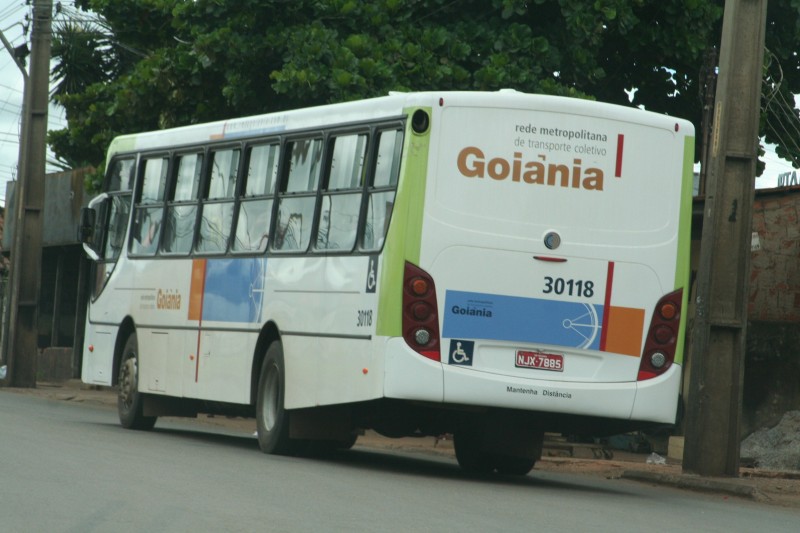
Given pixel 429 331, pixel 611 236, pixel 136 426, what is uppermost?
pixel 611 236

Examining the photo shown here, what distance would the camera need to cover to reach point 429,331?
40.1 feet

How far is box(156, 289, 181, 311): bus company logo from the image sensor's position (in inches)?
650

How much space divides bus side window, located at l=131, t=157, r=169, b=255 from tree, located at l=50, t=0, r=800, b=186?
248 centimetres

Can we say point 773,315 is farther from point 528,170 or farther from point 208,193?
point 528,170

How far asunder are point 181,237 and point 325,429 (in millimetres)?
3652

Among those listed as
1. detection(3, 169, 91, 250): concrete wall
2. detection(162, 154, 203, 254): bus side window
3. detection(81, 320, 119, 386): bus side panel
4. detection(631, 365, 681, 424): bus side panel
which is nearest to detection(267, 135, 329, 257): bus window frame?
detection(162, 154, 203, 254): bus side window

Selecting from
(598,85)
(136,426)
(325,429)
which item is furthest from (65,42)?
(325,429)

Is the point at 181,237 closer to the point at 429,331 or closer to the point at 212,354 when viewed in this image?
the point at 212,354

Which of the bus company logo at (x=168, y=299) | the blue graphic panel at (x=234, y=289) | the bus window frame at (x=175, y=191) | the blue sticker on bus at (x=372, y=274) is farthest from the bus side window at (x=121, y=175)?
the blue sticker on bus at (x=372, y=274)

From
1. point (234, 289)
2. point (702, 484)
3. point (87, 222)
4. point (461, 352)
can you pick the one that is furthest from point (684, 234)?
point (87, 222)

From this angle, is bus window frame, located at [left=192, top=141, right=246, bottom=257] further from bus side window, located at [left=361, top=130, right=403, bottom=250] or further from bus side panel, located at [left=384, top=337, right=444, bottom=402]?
bus side panel, located at [left=384, top=337, right=444, bottom=402]

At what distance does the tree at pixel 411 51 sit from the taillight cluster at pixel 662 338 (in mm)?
7064

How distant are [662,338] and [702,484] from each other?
1779 millimetres

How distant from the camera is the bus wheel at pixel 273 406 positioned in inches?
553
